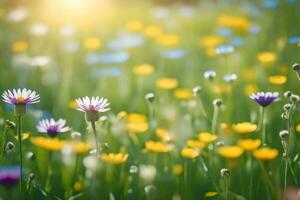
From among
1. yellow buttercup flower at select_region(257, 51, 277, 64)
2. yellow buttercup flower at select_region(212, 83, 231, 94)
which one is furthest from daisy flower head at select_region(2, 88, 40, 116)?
yellow buttercup flower at select_region(257, 51, 277, 64)

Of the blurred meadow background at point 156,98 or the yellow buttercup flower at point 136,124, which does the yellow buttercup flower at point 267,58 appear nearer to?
the blurred meadow background at point 156,98

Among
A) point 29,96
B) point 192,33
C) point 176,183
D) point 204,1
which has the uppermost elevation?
point 204,1

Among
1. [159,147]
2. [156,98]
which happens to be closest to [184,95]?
[156,98]

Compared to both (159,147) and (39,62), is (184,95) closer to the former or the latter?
(39,62)

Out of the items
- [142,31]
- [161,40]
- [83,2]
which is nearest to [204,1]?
[83,2]

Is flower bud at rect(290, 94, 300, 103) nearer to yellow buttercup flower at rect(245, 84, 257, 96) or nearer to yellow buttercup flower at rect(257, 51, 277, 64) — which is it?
yellow buttercup flower at rect(245, 84, 257, 96)

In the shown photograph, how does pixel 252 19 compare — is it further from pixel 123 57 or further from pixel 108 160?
pixel 108 160

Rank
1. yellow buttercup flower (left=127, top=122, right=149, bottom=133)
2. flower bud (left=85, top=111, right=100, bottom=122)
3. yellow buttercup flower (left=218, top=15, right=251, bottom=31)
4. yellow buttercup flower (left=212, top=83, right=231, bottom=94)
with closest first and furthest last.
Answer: flower bud (left=85, top=111, right=100, bottom=122) < yellow buttercup flower (left=127, top=122, right=149, bottom=133) < yellow buttercup flower (left=212, top=83, right=231, bottom=94) < yellow buttercup flower (left=218, top=15, right=251, bottom=31)

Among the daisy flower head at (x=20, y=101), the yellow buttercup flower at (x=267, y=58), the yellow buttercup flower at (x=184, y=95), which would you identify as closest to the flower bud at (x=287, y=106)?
the daisy flower head at (x=20, y=101)
